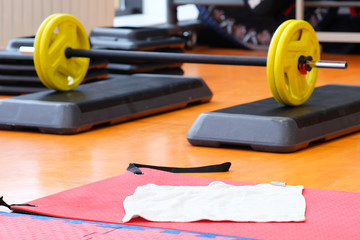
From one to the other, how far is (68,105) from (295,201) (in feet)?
Answer: 4.46

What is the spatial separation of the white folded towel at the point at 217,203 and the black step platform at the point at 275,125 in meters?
0.61

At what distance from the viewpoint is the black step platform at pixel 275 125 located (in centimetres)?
267

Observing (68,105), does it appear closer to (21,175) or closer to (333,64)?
(21,175)

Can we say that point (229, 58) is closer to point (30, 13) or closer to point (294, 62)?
point (294, 62)

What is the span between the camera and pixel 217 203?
1890 mm

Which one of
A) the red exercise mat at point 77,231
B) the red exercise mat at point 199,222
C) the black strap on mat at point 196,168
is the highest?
the red exercise mat at point 77,231

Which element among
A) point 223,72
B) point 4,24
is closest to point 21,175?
point 4,24

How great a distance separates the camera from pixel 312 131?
276 centimetres

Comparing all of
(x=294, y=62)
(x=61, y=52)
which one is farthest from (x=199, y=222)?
(x=61, y=52)

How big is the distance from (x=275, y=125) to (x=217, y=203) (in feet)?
2.77

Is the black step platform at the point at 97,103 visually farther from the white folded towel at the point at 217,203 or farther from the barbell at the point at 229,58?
the white folded towel at the point at 217,203

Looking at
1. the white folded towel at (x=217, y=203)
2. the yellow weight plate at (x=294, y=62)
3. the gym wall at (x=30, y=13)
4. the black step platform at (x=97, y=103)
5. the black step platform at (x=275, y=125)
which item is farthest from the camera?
the gym wall at (x=30, y=13)

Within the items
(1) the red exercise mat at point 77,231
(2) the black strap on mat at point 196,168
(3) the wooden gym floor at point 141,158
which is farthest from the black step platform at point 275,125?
(1) the red exercise mat at point 77,231

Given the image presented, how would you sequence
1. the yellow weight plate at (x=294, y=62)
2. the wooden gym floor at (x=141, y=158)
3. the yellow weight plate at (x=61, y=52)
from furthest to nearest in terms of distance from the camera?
the yellow weight plate at (x=61, y=52), the yellow weight plate at (x=294, y=62), the wooden gym floor at (x=141, y=158)
